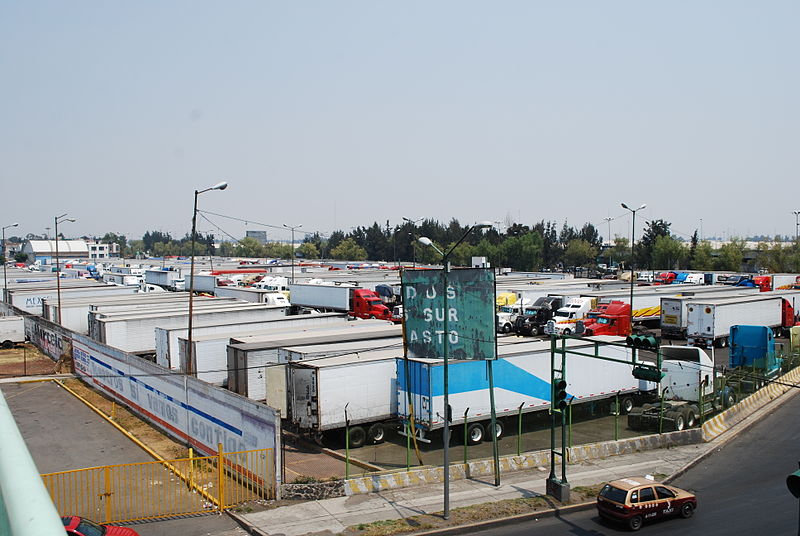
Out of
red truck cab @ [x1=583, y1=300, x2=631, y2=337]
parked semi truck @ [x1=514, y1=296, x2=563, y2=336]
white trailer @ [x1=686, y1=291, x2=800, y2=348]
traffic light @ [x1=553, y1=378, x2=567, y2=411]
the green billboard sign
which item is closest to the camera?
the green billboard sign

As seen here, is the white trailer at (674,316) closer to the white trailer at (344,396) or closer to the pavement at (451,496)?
the pavement at (451,496)

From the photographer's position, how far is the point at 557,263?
149 metres

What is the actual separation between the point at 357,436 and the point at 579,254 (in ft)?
402

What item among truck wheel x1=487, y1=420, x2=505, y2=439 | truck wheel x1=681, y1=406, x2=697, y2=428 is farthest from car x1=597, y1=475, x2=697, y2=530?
truck wheel x1=681, y1=406, x2=697, y2=428

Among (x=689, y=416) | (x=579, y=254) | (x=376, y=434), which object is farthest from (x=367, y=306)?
(x=579, y=254)

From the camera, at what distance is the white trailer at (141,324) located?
3797 cm

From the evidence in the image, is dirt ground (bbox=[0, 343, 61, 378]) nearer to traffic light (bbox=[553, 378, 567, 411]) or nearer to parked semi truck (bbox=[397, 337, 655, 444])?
parked semi truck (bbox=[397, 337, 655, 444])

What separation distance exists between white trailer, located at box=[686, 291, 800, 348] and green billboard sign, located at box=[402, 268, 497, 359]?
30333mm

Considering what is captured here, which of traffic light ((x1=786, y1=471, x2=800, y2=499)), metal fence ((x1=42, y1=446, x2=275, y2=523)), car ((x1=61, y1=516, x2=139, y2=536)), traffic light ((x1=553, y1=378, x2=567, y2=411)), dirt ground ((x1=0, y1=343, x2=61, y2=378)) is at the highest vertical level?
traffic light ((x1=786, y1=471, x2=800, y2=499))

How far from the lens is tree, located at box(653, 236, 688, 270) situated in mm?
127562

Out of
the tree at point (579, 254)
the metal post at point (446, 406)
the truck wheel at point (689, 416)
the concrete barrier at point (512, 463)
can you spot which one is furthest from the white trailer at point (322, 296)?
the tree at point (579, 254)

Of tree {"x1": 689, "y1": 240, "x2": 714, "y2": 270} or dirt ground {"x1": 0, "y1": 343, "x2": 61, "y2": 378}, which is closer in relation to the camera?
dirt ground {"x1": 0, "y1": 343, "x2": 61, "y2": 378}

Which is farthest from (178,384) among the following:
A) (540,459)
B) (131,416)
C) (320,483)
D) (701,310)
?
(701,310)

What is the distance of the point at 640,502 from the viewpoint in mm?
16797
